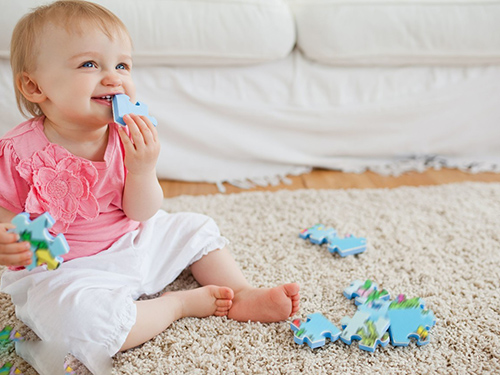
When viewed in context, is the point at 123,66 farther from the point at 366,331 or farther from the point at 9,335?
the point at 366,331

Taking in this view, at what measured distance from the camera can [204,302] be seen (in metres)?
0.99

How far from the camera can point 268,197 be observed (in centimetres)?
151

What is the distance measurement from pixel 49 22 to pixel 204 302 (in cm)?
56

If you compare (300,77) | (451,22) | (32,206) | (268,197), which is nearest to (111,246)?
(32,206)

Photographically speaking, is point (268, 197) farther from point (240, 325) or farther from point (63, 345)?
point (63, 345)

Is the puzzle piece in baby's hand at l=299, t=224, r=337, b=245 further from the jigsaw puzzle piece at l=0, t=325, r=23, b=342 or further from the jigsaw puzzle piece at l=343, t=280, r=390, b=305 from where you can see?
the jigsaw puzzle piece at l=0, t=325, r=23, b=342

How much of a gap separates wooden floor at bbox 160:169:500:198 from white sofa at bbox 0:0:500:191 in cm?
4

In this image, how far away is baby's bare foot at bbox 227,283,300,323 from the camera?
3.15 ft

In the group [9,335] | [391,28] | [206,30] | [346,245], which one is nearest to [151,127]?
[9,335]

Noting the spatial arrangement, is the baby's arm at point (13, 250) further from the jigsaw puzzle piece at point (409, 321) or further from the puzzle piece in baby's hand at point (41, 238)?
the jigsaw puzzle piece at point (409, 321)

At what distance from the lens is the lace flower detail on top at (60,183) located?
88 cm

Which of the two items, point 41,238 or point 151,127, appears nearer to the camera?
point 41,238

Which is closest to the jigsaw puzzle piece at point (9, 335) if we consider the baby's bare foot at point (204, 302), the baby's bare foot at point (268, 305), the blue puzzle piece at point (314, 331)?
the baby's bare foot at point (204, 302)

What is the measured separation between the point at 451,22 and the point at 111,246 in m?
1.23
